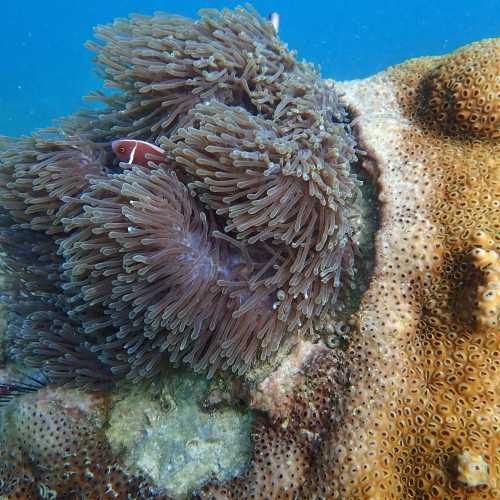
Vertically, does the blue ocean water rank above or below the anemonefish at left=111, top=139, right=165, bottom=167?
above

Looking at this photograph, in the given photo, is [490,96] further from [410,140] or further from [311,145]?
[311,145]

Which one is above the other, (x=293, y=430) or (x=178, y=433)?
(x=293, y=430)

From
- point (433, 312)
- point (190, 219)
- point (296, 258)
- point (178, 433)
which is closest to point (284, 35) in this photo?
point (190, 219)

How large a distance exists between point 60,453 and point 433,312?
2.67m

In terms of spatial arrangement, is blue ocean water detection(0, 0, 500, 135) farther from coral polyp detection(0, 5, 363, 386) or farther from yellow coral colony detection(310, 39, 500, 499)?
yellow coral colony detection(310, 39, 500, 499)

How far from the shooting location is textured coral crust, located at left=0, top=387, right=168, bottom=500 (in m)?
2.89

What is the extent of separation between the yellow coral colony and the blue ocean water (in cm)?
3687

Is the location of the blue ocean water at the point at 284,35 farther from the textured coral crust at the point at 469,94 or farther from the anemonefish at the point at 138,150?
the textured coral crust at the point at 469,94

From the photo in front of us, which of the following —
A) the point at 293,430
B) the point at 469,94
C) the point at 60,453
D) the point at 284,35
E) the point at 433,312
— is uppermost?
the point at 284,35

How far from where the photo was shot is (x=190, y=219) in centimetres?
281

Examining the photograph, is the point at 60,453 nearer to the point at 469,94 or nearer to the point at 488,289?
the point at 488,289

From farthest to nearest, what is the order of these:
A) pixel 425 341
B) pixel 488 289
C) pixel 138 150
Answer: pixel 138 150 → pixel 425 341 → pixel 488 289

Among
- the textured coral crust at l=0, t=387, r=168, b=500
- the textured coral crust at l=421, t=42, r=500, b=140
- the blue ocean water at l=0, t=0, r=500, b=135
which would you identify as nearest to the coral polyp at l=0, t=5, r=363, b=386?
the textured coral crust at l=0, t=387, r=168, b=500

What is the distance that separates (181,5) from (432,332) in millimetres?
109434
